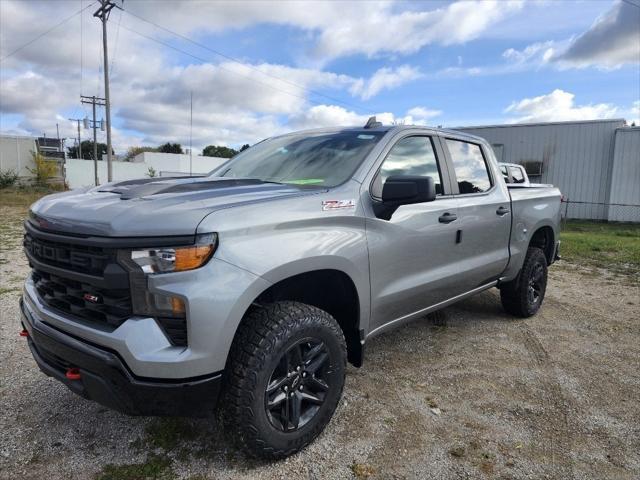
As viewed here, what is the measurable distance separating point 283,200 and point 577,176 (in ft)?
65.2

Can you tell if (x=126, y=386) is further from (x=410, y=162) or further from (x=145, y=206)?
(x=410, y=162)

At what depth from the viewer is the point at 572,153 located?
62.4 feet

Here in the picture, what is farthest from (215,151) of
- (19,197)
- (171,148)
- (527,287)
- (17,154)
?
(527,287)

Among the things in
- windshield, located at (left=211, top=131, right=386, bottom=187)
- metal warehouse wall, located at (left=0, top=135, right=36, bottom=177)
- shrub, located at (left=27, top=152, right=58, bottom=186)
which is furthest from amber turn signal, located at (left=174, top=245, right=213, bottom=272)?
metal warehouse wall, located at (left=0, top=135, right=36, bottom=177)

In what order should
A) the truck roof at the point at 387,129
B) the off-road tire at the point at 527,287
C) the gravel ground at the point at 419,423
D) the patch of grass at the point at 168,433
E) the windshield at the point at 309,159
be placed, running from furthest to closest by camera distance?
the off-road tire at the point at 527,287, the truck roof at the point at 387,129, the windshield at the point at 309,159, the patch of grass at the point at 168,433, the gravel ground at the point at 419,423

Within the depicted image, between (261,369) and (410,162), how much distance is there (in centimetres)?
190

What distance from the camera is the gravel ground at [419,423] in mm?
2492

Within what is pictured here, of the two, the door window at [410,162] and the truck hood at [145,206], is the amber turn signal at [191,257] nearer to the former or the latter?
the truck hood at [145,206]

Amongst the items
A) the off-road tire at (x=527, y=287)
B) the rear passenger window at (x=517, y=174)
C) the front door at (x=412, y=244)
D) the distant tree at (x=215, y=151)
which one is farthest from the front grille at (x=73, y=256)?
the distant tree at (x=215, y=151)

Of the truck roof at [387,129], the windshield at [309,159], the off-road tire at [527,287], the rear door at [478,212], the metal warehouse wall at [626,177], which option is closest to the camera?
the windshield at [309,159]

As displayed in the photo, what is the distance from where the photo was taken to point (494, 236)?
4.18 m

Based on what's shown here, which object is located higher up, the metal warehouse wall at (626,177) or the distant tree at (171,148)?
the distant tree at (171,148)

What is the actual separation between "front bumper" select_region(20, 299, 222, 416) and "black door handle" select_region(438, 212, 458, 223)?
2.00m

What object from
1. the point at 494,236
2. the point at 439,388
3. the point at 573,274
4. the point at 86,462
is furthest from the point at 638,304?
the point at 86,462
